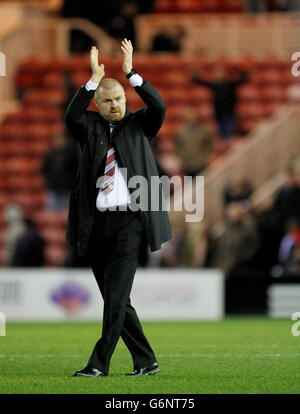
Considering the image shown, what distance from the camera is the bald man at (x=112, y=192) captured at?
9.31m

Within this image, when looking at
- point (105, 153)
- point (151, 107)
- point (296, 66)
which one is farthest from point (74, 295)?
point (151, 107)

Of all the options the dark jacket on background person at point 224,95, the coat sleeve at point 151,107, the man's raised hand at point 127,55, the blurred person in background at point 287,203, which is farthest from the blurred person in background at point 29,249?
the man's raised hand at point 127,55

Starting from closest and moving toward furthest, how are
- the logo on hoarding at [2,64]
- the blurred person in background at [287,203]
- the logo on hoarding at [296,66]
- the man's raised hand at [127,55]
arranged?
the man's raised hand at [127,55] → the blurred person in background at [287,203] → the logo on hoarding at [296,66] → the logo on hoarding at [2,64]

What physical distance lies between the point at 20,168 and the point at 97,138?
14.3m

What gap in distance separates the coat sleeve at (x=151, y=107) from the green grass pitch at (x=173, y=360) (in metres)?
A: 1.91

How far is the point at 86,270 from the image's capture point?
59.6 feet

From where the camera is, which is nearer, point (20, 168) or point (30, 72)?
point (20, 168)

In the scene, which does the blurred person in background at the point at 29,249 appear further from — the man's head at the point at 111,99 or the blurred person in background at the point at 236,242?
the man's head at the point at 111,99

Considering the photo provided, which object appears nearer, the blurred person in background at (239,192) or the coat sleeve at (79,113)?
the coat sleeve at (79,113)

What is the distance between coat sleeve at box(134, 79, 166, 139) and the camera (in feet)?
30.3

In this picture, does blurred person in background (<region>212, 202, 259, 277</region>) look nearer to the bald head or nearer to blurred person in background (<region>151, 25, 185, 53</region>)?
blurred person in background (<region>151, 25, 185, 53</region>)

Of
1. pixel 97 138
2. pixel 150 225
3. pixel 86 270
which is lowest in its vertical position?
pixel 86 270
